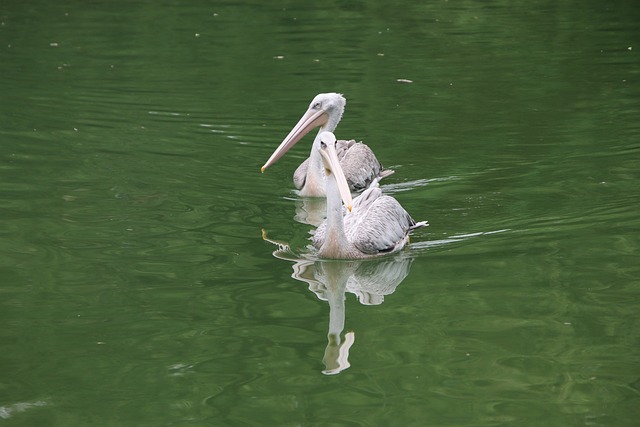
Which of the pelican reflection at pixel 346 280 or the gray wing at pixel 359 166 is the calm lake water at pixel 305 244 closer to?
the pelican reflection at pixel 346 280

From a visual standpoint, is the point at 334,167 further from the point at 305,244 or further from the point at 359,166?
the point at 359,166

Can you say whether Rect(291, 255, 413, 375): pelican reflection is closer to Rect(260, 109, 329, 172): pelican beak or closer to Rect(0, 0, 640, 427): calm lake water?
Rect(0, 0, 640, 427): calm lake water

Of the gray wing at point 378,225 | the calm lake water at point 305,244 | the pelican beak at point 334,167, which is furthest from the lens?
the gray wing at point 378,225

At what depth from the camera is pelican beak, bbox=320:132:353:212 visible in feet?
21.0

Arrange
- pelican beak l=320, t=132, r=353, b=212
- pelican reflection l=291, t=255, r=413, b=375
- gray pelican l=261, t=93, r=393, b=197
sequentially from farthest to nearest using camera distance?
1. gray pelican l=261, t=93, r=393, b=197
2. pelican beak l=320, t=132, r=353, b=212
3. pelican reflection l=291, t=255, r=413, b=375

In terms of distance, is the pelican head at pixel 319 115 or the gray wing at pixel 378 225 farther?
the pelican head at pixel 319 115

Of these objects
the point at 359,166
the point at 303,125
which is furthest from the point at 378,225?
the point at 303,125

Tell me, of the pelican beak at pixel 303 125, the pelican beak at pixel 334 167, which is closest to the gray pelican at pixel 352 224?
the pelican beak at pixel 334 167

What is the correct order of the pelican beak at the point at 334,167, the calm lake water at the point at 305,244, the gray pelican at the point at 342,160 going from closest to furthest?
1. the calm lake water at the point at 305,244
2. the pelican beak at the point at 334,167
3. the gray pelican at the point at 342,160

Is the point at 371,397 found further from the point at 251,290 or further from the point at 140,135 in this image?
the point at 140,135

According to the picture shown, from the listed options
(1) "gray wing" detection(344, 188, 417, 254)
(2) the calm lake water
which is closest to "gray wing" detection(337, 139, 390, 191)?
(2) the calm lake water

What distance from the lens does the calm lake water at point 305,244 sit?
4793 mm

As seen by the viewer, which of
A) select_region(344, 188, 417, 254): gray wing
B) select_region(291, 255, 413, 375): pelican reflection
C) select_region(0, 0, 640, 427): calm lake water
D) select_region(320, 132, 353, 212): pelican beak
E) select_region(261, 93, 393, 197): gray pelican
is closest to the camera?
select_region(0, 0, 640, 427): calm lake water

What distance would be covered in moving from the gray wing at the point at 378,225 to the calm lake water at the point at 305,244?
0.11m
